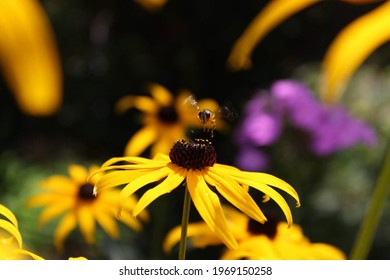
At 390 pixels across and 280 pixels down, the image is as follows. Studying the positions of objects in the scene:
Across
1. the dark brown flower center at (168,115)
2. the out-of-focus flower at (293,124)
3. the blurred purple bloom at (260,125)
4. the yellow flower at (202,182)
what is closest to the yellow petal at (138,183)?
the yellow flower at (202,182)

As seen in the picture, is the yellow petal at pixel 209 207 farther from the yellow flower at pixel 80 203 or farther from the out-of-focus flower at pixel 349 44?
the yellow flower at pixel 80 203

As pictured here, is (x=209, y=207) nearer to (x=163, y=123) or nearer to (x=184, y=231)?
(x=184, y=231)

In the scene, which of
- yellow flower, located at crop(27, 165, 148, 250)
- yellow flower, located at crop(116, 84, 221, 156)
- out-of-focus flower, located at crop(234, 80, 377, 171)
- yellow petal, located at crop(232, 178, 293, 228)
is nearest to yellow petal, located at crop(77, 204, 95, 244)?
yellow flower, located at crop(27, 165, 148, 250)

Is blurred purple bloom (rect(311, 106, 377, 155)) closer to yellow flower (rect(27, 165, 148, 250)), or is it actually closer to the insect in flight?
yellow flower (rect(27, 165, 148, 250))
